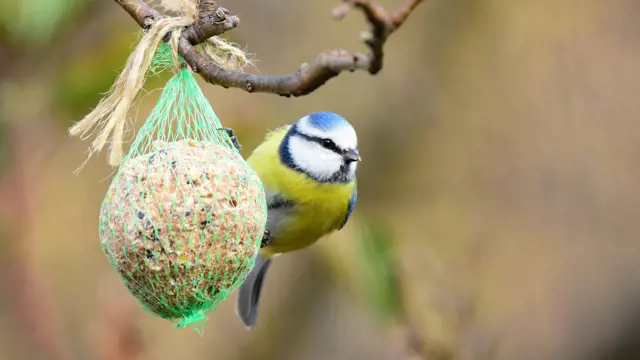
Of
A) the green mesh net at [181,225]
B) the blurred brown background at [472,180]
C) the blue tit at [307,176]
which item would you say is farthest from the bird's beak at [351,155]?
the blurred brown background at [472,180]

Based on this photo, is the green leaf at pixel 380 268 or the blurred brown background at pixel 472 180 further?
the blurred brown background at pixel 472 180

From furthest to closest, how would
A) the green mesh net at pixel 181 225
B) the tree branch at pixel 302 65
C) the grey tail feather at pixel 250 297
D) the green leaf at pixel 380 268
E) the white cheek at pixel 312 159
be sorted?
1. the grey tail feather at pixel 250 297
2. the white cheek at pixel 312 159
3. the green leaf at pixel 380 268
4. the green mesh net at pixel 181 225
5. the tree branch at pixel 302 65

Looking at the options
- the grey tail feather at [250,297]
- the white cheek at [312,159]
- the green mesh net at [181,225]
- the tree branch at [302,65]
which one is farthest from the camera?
the grey tail feather at [250,297]

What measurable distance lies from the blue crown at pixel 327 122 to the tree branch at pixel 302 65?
853 millimetres

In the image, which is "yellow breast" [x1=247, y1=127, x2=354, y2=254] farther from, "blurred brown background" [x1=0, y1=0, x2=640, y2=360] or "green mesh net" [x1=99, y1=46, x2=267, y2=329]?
"blurred brown background" [x1=0, y1=0, x2=640, y2=360]

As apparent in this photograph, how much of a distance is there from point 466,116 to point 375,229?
10.8 ft

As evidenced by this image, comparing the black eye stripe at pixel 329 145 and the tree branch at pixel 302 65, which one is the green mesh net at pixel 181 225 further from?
the black eye stripe at pixel 329 145

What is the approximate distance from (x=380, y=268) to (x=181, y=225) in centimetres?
103

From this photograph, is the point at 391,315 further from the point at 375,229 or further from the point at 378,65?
the point at 378,65

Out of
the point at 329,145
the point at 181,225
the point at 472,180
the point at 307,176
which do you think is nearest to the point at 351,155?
the point at 329,145

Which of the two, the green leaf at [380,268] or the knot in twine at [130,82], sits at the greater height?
the knot in twine at [130,82]

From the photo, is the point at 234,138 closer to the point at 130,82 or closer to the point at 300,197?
the point at 300,197

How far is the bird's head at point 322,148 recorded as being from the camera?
2.82 meters

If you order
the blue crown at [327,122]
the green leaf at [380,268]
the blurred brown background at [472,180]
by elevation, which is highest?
the blue crown at [327,122]
